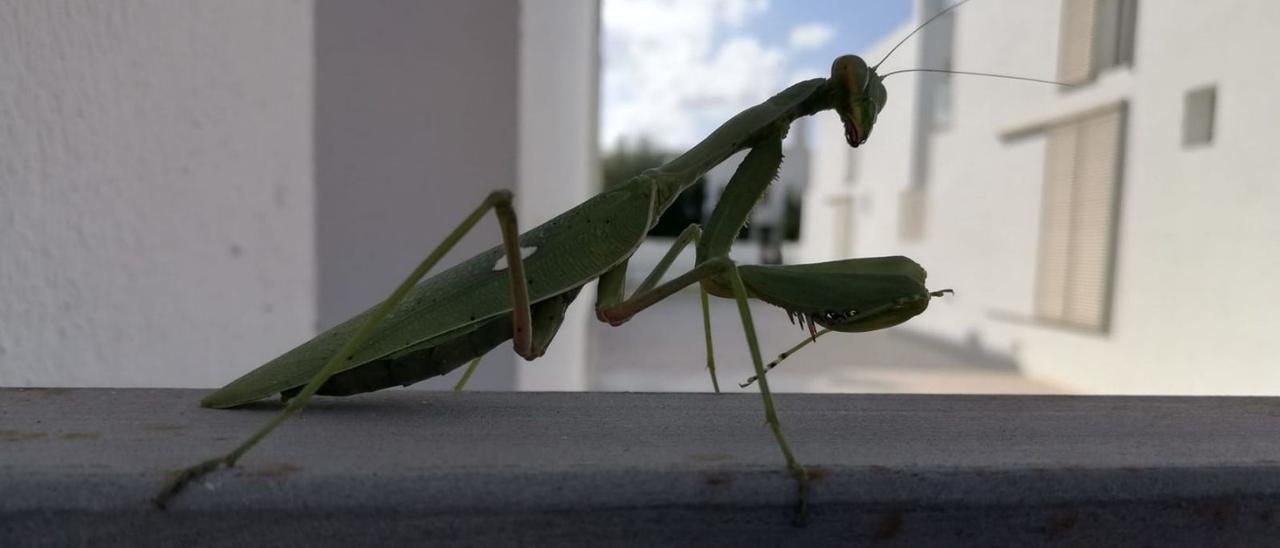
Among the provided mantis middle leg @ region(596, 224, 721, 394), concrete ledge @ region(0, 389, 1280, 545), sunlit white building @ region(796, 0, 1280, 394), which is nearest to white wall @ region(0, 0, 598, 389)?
concrete ledge @ region(0, 389, 1280, 545)

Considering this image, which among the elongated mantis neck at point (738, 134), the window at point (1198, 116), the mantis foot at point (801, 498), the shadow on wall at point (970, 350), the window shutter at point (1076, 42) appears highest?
the window shutter at point (1076, 42)

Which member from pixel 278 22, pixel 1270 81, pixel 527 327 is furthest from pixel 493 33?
pixel 1270 81

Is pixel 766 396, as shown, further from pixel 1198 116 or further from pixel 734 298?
pixel 1198 116

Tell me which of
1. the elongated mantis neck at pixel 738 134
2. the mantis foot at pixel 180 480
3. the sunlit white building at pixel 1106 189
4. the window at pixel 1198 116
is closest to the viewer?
the mantis foot at pixel 180 480

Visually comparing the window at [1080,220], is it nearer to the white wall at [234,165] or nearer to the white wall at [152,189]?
the white wall at [234,165]

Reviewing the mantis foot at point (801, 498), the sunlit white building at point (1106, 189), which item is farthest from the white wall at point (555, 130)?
the sunlit white building at point (1106, 189)

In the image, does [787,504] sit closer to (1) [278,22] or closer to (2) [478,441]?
(2) [478,441]
